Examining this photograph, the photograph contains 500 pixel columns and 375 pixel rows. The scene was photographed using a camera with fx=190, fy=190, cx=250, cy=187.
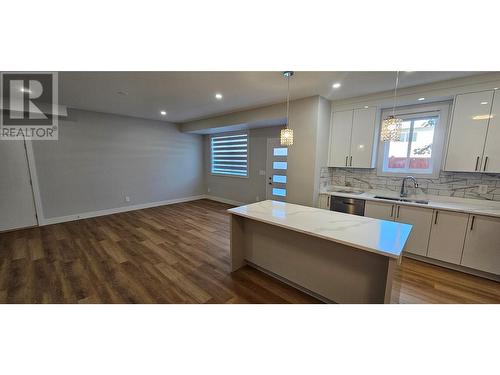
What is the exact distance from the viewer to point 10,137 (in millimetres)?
3740

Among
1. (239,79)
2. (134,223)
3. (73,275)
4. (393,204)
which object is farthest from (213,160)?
(393,204)

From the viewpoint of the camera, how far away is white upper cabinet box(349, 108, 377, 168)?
324cm

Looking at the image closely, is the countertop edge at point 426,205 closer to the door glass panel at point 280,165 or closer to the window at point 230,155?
the door glass panel at point 280,165

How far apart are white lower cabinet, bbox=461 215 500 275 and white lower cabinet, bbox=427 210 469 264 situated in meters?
0.06

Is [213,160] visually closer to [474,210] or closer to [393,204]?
[393,204]

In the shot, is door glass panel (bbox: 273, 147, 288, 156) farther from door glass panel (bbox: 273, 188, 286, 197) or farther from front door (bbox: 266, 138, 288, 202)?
door glass panel (bbox: 273, 188, 286, 197)

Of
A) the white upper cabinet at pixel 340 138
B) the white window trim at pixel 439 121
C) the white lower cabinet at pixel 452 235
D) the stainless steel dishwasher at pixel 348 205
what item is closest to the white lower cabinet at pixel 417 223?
the white lower cabinet at pixel 452 235

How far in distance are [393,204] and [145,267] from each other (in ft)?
12.3

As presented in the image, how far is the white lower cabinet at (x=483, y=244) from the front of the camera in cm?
230

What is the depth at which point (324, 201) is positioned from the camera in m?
3.58

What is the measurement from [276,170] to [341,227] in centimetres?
314

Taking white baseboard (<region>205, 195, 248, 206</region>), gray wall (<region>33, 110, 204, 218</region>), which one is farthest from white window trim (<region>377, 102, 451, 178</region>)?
gray wall (<region>33, 110, 204, 218</region>)

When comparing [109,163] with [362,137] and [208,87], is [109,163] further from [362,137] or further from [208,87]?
[362,137]
